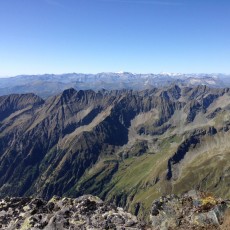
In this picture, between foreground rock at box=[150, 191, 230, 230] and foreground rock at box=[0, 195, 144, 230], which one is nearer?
foreground rock at box=[150, 191, 230, 230]

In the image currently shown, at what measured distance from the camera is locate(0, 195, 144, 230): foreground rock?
→ 2975cm

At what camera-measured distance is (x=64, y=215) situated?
106 ft

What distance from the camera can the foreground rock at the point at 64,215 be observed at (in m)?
29.8

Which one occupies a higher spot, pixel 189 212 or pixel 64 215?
pixel 189 212

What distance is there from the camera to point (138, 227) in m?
28.2

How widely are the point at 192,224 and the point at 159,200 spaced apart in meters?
7.35

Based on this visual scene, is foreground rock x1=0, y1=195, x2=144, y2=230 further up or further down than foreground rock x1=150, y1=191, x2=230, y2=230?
further down

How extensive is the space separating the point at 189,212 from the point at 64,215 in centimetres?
1285

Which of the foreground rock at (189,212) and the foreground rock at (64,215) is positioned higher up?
the foreground rock at (189,212)

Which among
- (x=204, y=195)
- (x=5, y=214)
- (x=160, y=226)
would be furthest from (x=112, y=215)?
(x=5, y=214)

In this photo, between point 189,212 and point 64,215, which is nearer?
point 189,212

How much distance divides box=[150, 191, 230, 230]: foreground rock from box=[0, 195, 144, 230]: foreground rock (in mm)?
2542

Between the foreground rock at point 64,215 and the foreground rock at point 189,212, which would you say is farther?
the foreground rock at point 64,215

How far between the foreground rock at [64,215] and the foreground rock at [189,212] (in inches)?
100
